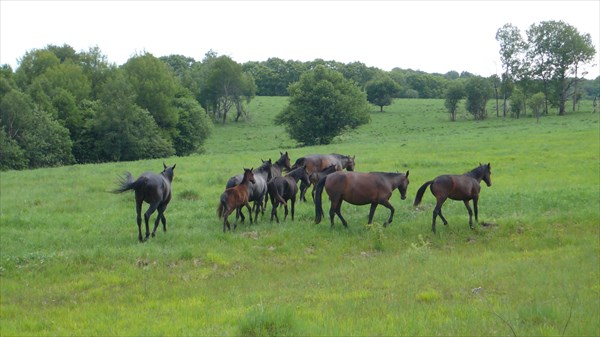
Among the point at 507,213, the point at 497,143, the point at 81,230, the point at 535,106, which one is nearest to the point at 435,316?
the point at 507,213

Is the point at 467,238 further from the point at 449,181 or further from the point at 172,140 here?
the point at 172,140

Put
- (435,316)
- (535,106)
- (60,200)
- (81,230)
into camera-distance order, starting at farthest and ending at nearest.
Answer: (535,106) < (60,200) < (81,230) < (435,316)

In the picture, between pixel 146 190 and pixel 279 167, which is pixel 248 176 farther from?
pixel 279 167

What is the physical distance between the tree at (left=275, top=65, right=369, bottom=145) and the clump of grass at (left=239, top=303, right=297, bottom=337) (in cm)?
4936

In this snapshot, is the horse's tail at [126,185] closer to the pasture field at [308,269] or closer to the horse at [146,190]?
the horse at [146,190]

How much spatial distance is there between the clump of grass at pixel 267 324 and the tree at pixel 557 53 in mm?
74778

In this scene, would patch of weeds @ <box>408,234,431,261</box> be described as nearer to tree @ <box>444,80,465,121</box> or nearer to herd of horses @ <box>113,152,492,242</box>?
herd of horses @ <box>113,152,492,242</box>

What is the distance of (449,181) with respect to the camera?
45.8 ft

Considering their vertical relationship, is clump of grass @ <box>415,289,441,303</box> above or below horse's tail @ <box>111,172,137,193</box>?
below

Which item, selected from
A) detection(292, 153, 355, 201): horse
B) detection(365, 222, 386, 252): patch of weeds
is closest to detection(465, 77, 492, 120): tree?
detection(292, 153, 355, 201): horse

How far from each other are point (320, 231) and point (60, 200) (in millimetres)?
11988

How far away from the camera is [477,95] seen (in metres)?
72.3

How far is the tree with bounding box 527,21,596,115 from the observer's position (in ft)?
239

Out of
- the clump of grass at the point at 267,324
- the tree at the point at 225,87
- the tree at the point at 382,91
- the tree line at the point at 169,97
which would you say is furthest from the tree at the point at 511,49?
the clump of grass at the point at 267,324
